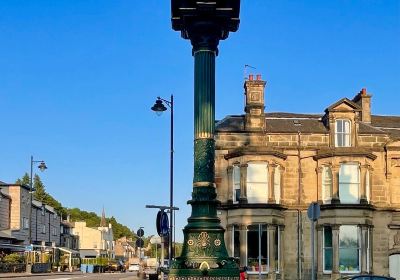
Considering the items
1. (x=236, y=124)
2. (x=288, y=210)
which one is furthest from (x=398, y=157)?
(x=236, y=124)

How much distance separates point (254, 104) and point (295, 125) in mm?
2803

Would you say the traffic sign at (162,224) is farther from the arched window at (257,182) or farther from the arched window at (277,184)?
the arched window at (277,184)

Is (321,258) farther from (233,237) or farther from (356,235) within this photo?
(233,237)

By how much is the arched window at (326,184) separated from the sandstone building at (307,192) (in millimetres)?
55

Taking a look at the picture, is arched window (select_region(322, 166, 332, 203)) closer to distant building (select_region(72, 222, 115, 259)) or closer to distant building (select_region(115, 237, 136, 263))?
distant building (select_region(72, 222, 115, 259))

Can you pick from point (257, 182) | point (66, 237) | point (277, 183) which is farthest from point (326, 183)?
point (66, 237)

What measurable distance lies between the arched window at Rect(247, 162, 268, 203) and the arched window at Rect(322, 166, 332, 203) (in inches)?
131

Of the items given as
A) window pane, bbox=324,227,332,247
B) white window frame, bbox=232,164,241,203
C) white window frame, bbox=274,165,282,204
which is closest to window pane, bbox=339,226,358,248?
window pane, bbox=324,227,332,247

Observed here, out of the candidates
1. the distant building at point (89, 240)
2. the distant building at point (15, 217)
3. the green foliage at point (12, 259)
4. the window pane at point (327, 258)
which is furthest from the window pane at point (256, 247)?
the distant building at point (89, 240)

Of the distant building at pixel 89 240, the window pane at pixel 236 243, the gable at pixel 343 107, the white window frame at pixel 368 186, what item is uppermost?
the gable at pixel 343 107

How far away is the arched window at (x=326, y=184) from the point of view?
117 feet

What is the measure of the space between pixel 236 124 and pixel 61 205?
A: 3854 inches

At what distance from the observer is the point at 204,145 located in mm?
12508

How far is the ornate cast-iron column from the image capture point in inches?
476
